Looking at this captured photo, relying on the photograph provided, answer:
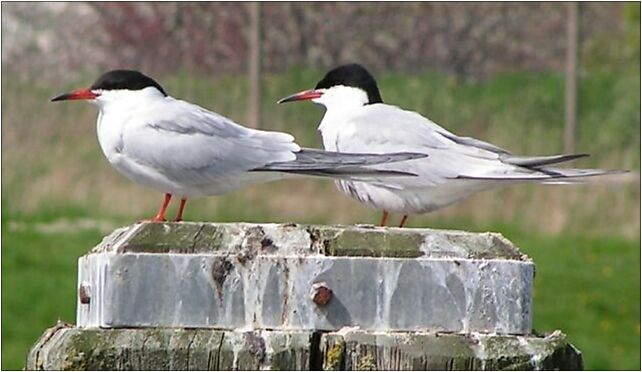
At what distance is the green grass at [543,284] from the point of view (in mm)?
9797

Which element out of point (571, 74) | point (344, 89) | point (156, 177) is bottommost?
point (156, 177)

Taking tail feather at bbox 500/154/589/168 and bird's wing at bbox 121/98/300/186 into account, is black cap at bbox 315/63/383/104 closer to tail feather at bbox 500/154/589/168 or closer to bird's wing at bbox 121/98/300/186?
tail feather at bbox 500/154/589/168

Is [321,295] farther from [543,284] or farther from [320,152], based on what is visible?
[543,284]

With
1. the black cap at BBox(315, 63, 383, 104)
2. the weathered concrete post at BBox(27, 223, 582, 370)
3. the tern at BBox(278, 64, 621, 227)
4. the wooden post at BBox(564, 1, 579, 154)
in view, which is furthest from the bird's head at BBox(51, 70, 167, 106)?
the wooden post at BBox(564, 1, 579, 154)

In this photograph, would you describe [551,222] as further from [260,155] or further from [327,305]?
[327,305]

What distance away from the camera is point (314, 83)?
43.5ft

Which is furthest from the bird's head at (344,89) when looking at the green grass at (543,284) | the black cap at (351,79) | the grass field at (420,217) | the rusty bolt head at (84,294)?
the grass field at (420,217)

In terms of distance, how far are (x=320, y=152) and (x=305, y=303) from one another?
1.40 m

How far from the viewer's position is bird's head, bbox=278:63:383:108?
5980 millimetres

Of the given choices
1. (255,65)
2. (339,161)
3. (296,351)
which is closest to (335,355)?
(296,351)

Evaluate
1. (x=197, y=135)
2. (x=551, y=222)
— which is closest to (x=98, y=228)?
(x=551, y=222)

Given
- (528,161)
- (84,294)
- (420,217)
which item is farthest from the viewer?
(420,217)

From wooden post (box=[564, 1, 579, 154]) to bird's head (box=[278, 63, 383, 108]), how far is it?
23.4 feet

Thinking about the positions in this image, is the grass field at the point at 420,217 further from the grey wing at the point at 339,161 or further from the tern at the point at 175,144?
the grey wing at the point at 339,161
